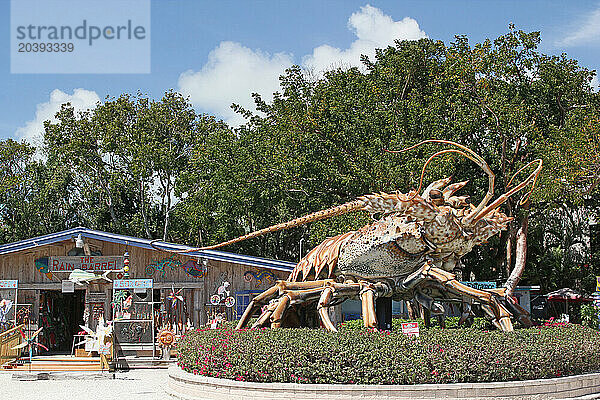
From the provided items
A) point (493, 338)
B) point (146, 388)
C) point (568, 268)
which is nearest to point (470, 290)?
point (493, 338)

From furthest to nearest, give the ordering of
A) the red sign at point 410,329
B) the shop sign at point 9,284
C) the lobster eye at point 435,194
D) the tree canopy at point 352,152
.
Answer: the tree canopy at point 352,152 → the shop sign at point 9,284 → the lobster eye at point 435,194 → the red sign at point 410,329

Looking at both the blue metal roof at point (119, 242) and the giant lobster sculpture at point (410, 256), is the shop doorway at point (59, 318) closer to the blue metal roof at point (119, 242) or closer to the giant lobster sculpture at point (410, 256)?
the blue metal roof at point (119, 242)

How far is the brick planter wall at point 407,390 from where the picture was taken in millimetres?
9328

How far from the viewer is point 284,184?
26500mm

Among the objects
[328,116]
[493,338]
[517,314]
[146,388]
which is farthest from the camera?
[328,116]

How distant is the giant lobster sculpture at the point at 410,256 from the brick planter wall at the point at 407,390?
4.24ft

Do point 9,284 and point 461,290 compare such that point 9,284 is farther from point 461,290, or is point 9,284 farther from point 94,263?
point 461,290

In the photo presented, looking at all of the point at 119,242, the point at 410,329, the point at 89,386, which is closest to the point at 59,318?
the point at 119,242

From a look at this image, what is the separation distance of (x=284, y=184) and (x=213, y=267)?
766 cm

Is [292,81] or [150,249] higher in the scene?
[292,81]

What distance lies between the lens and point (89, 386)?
13.6 meters

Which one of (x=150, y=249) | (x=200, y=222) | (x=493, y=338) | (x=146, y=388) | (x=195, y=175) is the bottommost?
(x=146, y=388)

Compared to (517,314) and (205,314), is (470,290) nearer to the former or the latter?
(517,314)

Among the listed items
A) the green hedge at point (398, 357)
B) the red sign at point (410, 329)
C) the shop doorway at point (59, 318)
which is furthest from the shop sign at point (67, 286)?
the red sign at point (410, 329)
